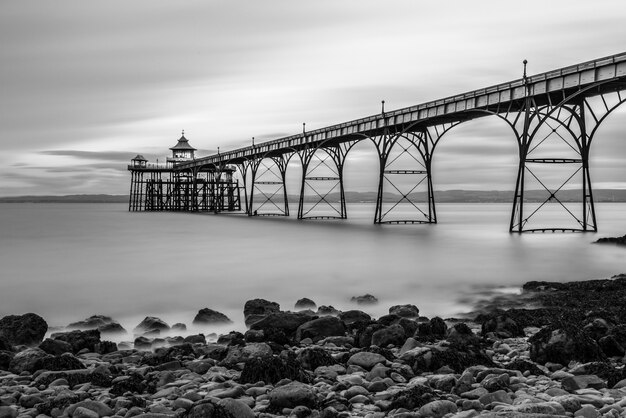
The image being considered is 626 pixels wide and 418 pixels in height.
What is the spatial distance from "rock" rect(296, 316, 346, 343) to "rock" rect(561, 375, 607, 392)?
12.2 feet

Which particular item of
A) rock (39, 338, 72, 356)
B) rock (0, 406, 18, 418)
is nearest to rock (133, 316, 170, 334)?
rock (39, 338, 72, 356)

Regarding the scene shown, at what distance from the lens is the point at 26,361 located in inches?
297

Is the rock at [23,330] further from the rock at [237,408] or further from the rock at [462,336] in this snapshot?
the rock at [462,336]

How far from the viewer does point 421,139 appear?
40.0 m

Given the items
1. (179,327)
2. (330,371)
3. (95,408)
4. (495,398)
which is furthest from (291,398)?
(179,327)

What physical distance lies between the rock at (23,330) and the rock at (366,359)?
5.62 meters

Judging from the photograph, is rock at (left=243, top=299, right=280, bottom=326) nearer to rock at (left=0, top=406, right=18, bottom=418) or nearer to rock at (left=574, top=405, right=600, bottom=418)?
rock at (left=0, top=406, right=18, bottom=418)

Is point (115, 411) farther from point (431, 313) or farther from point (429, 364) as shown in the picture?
point (431, 313)

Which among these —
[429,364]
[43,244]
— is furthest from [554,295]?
[43,244]

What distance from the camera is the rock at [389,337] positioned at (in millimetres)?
8555

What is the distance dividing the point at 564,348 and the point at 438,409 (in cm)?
270

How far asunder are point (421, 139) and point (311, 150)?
1340 cm

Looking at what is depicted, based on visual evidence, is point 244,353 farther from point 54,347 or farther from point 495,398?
point 495,398

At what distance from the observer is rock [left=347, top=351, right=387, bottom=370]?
7.38m
